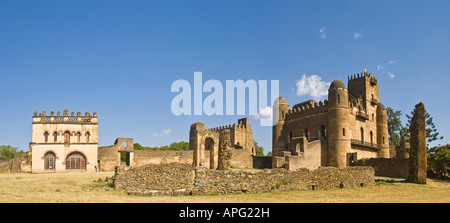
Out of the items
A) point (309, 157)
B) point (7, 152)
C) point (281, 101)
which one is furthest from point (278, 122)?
point (7, 152)

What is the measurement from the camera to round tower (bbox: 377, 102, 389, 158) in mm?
43406

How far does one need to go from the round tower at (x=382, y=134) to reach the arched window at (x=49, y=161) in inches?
1414

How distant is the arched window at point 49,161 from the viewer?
118 ft

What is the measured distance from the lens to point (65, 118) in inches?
→ 1459

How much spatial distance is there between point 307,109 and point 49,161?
28225mm

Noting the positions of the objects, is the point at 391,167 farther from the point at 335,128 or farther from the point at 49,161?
the point at 49,161

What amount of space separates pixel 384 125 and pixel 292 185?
33.7 meters

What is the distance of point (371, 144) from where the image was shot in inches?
1656

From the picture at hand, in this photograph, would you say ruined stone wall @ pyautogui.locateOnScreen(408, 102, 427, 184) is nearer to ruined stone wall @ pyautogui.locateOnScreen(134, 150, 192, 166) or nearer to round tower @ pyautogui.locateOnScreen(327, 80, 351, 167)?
round tower @ pyautogui.locateOnScreen(327, 80, 351, 167)

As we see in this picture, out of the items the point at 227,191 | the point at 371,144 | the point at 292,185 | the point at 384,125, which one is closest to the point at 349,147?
the point at 371,144

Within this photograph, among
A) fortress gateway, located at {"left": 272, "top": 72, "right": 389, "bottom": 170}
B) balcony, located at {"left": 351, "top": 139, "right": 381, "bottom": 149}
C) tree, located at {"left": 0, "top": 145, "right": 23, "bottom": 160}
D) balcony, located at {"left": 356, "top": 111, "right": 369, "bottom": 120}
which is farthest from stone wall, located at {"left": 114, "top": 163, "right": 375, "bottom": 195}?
tree, located at {"left": 0, "top": 145, "right": 23, "bottom": 160}
